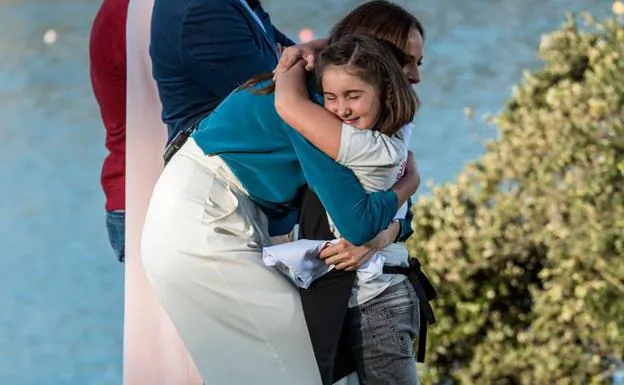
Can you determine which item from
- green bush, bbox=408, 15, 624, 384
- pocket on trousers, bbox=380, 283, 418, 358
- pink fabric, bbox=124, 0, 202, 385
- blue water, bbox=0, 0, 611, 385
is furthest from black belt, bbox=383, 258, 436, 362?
blue water, bbox=0, 0, 611, 385

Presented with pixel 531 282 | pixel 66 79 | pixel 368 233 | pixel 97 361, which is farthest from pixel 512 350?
pixel 368 233

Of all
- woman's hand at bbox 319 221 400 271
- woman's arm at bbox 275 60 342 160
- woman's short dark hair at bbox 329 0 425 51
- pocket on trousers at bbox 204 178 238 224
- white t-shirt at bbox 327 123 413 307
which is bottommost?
woman's hand at bbox 319 221 400 271

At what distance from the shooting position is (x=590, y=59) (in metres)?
4.60

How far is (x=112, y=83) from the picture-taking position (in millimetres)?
3043

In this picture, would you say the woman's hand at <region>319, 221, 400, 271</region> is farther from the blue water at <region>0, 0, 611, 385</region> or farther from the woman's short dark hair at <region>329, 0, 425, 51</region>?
the blue water at <region>0, 0, 611, 385</region>

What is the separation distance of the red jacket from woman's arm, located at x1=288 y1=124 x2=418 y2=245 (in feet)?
2.90

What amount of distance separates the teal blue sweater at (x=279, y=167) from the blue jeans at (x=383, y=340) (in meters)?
0.19

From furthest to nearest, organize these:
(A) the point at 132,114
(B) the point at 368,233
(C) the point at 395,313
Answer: (A) the point at 132,114 < (C) the point at 395,313 < (B) the point at 368,233

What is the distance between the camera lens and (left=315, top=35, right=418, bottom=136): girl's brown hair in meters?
2.22

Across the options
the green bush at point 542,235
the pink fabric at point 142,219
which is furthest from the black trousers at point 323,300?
the green bush at point 542,235

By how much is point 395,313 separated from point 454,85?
2.44m

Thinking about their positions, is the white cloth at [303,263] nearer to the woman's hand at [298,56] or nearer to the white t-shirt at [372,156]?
the white t-shirt at [372,156]

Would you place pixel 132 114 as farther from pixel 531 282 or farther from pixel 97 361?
pixel 531 282

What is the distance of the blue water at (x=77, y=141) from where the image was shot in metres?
4.62
